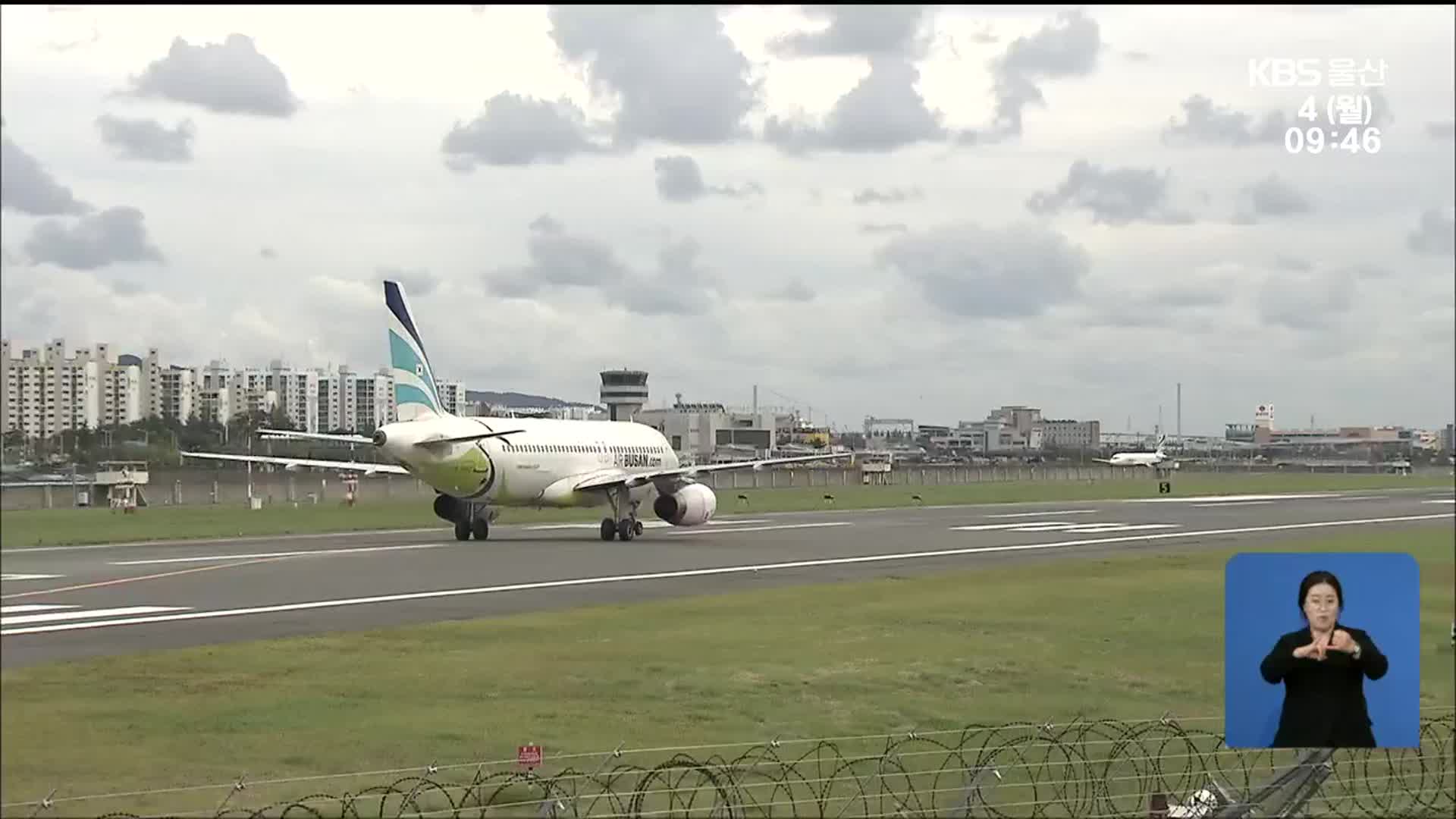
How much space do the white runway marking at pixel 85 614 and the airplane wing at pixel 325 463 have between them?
279 cm

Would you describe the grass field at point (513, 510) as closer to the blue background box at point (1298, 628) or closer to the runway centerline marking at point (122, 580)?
the runway centerline marking at point (122, 580)

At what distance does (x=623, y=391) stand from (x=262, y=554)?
19959 mm

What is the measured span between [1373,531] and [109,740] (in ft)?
65.5

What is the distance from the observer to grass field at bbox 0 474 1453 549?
20847mm

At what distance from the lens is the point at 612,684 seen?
19859 millimetres

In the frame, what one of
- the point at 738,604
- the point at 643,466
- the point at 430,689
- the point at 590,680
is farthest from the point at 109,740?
the point at 643,466

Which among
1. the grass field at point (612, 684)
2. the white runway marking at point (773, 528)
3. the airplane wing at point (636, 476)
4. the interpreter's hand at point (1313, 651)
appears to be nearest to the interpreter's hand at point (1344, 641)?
the interpreter's hand at point (1313, 651)

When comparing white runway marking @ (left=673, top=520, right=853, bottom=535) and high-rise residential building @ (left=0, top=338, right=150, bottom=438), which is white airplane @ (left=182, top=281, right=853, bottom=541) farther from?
high-rise residential building @ (left=0, top=338, right=150, bottom=438)

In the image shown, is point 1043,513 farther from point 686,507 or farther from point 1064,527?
point 686,507

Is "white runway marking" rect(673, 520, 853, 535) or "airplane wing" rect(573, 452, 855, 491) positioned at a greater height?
"airplane wing" rect(573, 452, 855, 491)

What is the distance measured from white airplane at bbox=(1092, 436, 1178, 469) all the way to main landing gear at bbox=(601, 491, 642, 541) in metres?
23.0

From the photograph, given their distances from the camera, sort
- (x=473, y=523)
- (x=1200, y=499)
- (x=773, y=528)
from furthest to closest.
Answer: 1. (x=1200, y=499)
2. (x=773, y=528)
3. (x=473, y=523)

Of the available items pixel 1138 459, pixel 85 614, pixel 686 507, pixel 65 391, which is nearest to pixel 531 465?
pixel 686 507

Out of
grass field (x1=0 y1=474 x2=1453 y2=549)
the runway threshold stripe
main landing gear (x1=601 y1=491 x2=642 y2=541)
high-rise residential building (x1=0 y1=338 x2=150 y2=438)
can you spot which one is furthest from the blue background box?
main landing gear (x1=601 y1=491 x2=642 y2=541)
